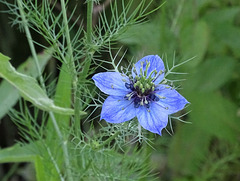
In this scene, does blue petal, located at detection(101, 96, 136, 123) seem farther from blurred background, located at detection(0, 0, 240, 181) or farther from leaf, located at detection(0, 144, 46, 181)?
blurred background, located at detection(0, 0, 240, 181)

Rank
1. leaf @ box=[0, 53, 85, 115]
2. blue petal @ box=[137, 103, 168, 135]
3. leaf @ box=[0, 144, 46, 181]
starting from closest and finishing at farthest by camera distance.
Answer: blue petal @ box=[137, 103, 168, 135]
leaf @ box=[0, 53, 85, 115]
leaf @ box=[0, 144, 46, 181]

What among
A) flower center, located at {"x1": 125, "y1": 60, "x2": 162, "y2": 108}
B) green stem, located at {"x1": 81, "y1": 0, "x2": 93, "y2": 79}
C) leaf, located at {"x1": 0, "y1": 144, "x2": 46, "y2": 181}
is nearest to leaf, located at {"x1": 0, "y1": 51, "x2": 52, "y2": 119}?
leaf, located at {"x1": 0, "y1": 144, "x2": 46, "y2": 181}

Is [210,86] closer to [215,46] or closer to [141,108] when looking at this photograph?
[215,46]

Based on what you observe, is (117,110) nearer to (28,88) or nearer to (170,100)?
(170,100)

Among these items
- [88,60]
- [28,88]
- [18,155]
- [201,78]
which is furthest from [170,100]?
[201,78]

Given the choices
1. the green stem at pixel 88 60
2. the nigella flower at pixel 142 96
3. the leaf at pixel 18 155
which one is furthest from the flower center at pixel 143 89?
the leaf at pixel 18 155

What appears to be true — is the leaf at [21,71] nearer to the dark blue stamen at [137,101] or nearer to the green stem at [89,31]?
the green stem at [89,31]

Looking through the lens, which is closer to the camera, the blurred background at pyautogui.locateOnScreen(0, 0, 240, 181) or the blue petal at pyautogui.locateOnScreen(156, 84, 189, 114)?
the blue petal at pyautogui.locateOnScreen(156, 84, 189, 114)
